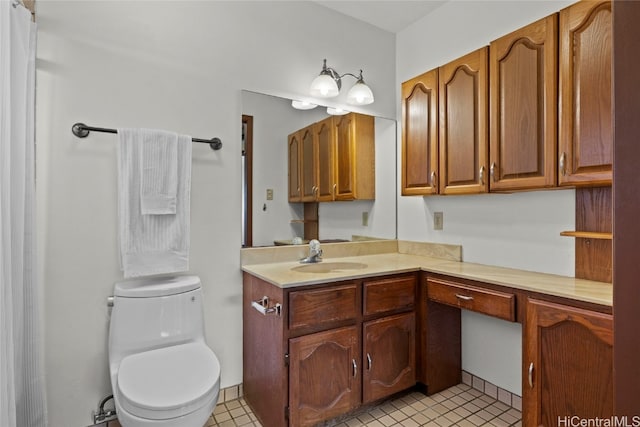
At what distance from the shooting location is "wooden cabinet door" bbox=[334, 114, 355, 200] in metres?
2.57

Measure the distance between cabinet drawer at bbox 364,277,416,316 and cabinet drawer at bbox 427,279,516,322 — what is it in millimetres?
119

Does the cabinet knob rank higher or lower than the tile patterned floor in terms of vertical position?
higher

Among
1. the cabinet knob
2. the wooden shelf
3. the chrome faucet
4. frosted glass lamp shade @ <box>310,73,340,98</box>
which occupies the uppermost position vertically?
frosted glass lamp shade @ <box>310,73,340,98</box>

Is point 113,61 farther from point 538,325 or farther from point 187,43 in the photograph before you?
point 538,325

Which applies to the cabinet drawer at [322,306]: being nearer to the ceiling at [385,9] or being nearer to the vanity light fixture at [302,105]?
the vanity light fixture at [302,105]

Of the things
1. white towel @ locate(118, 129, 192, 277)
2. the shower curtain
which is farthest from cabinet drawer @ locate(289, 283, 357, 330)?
the shower curtain

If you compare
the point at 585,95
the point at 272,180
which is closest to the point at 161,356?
the point at 272,180

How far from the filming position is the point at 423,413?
201 cm

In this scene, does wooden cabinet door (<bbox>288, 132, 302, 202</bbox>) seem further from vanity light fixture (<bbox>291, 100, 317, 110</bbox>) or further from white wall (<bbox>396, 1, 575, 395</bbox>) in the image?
white wall (<bbox>396, 1, 575, 395</bbox>)

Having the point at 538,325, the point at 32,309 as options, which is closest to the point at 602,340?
the point at 538,325

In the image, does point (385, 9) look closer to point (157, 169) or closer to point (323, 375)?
point (157, 169)

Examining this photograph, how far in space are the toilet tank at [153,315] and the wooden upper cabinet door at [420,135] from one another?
149 cm

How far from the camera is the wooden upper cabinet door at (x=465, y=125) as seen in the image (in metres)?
1.94

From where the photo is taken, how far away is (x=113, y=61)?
5.98 ft
